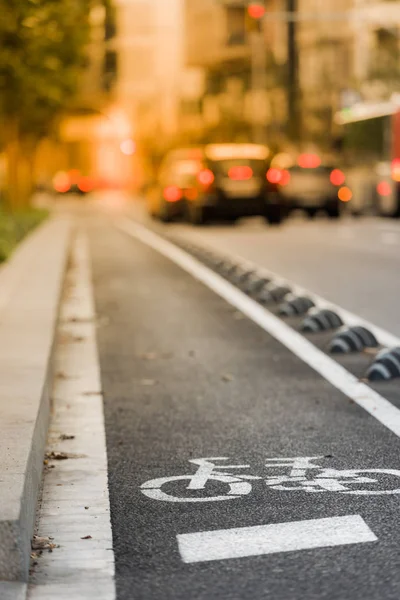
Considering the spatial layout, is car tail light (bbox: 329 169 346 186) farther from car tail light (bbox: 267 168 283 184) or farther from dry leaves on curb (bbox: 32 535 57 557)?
dry leaves on curb (bbox: 32 535 57 557)

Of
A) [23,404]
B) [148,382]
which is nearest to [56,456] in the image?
[23,404]

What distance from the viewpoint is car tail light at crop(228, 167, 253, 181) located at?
3422 centimetres

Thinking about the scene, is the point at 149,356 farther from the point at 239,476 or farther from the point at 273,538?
the point at 273,538

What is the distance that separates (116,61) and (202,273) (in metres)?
115

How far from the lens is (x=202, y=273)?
62.0 feet

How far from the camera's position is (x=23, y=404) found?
6906 millimetres

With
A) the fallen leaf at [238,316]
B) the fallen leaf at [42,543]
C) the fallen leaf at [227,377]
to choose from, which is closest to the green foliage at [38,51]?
the fallen leaf at [238,316]

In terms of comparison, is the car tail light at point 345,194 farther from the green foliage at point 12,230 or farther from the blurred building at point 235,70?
the blurred building at point 235,70

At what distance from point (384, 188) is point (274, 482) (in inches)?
1168

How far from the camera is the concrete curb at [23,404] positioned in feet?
15.0

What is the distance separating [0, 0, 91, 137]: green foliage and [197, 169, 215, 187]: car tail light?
3.57 meters

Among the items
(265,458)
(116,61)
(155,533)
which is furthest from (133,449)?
(116,61)

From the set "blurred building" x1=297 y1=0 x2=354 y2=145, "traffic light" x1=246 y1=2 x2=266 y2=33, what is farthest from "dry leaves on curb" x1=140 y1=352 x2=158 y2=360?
"blurred building" x1=297 y1=0 x2=354 y2=145

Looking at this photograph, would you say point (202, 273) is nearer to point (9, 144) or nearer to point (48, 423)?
point (48, 423)
